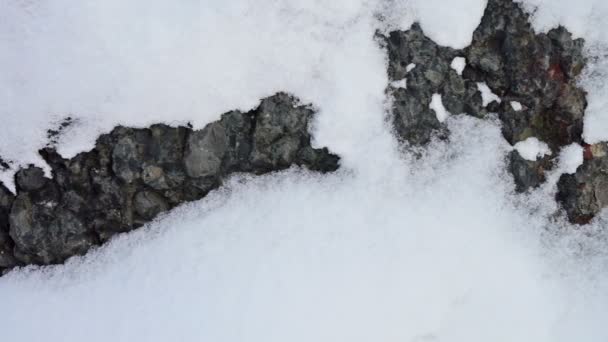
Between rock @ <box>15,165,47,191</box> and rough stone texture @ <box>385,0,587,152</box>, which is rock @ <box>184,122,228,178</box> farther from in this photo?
rough stone texture @ <box>385,0,587,152</box>

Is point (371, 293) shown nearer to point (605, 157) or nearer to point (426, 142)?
point (426, 142)

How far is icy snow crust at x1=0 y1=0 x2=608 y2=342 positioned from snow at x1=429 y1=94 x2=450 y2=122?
0.11m

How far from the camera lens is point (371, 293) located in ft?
11.3

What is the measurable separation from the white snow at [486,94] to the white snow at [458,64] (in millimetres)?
166

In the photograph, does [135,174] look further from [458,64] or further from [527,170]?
[527,170]

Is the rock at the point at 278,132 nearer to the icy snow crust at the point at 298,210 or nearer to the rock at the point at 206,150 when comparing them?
the icy snow crust at the point at 298,210

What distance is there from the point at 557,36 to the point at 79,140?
318 centimetres

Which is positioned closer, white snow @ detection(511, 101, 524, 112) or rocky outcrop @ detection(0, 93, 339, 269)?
rocky outcrop @ detection(0, 93, 339, 269)

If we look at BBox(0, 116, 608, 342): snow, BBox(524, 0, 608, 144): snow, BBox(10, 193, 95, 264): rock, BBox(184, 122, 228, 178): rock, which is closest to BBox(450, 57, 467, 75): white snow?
BBox(0, 116, 608, 342): snow

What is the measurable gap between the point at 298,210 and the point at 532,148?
166cm

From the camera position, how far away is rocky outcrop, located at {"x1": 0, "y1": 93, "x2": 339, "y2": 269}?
11.3 ft

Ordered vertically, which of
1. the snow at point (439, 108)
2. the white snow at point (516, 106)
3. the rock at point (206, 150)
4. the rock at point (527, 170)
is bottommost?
the rock at point (206, 150)

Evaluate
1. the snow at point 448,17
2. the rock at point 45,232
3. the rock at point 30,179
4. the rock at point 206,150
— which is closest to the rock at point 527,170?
the snow at point 448,17

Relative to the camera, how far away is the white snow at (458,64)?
360 cm
